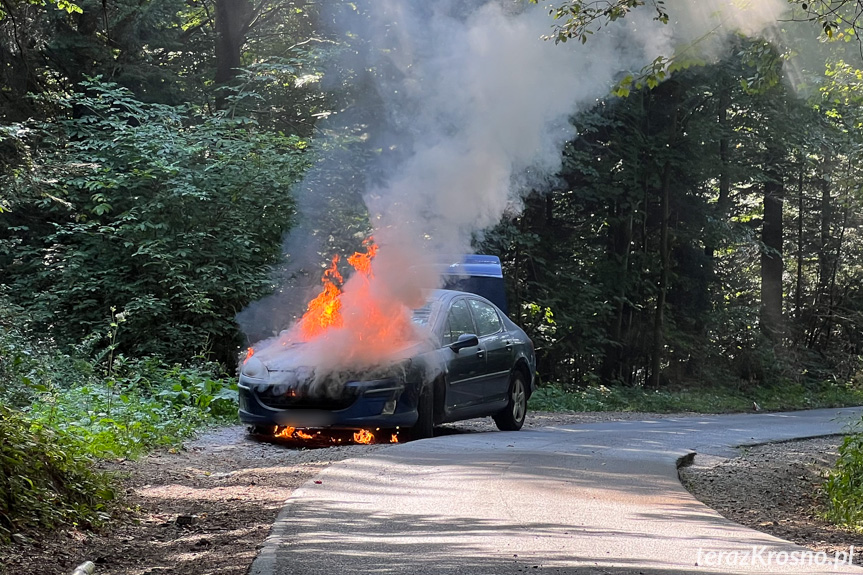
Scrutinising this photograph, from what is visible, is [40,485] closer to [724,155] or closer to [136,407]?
[136,407]

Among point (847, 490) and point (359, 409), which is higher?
point (359, 409)

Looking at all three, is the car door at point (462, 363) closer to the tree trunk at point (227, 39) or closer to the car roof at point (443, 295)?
the car roof at point (443, 295)

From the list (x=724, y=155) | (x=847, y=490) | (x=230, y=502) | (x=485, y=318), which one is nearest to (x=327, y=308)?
(x=485, y=318)

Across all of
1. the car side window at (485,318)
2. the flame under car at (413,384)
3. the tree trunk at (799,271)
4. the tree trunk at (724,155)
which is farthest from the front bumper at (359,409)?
the tree trunk at (799,271)

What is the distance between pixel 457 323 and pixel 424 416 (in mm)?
1335

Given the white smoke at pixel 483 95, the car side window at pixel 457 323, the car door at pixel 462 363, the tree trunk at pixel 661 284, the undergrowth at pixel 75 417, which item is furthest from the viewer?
the tree trunk at pixel 661 284

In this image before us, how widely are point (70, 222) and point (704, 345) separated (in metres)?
19.3

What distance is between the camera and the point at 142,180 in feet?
67.1

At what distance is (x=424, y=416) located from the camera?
38.5 feet

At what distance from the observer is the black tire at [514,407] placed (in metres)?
13.6

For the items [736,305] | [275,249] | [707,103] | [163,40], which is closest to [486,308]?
[275,249]

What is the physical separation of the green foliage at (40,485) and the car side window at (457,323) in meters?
4.93

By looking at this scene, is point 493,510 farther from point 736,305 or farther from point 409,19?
point 736,305

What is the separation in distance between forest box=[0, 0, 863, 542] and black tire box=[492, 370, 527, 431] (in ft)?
12.5
